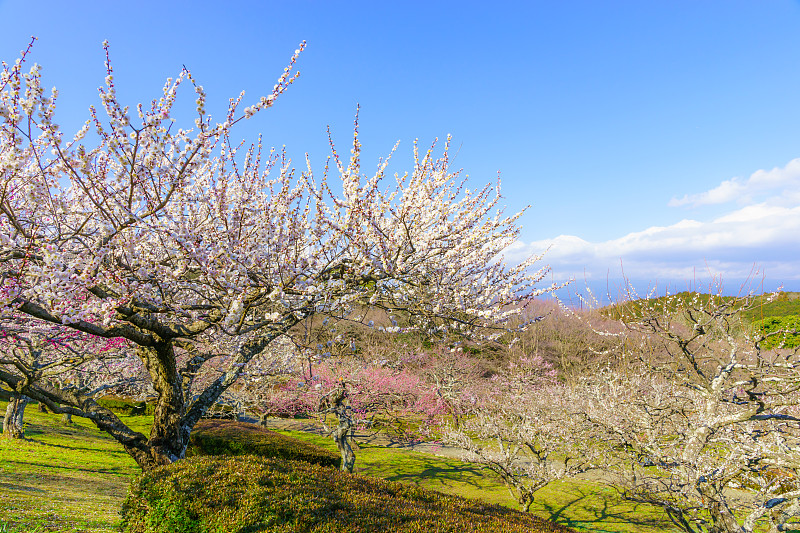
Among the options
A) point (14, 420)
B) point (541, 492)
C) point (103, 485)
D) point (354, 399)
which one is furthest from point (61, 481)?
point (541, 492)

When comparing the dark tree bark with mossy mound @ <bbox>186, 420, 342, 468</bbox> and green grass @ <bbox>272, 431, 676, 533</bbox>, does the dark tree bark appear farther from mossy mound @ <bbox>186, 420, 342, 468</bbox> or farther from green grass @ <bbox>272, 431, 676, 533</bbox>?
green grass @ <bbox>272, 431, 676, 533</bbox>

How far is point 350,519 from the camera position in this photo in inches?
184

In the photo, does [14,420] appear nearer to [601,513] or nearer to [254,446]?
[254,446]

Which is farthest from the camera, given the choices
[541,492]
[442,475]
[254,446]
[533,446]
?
[442,475]

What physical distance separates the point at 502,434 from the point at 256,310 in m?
8.88

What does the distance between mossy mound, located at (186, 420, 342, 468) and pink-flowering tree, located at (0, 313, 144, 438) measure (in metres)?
3.41

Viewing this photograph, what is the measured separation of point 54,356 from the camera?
11.7m

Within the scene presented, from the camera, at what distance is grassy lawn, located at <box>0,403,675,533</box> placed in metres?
6.99

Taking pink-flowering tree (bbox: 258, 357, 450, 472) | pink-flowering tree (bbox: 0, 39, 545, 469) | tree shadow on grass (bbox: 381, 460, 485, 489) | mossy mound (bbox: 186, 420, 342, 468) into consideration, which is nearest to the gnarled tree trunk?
mossy mound (bbox: 186, 420, 342, 468)

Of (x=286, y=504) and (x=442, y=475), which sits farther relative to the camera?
(x=442, y=475)

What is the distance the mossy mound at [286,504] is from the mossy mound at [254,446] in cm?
712

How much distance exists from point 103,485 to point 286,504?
8.78m

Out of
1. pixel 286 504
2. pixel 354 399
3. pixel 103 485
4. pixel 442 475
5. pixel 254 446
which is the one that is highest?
pixel 286 504

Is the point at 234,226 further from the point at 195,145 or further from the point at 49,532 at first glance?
the point at 49,532
